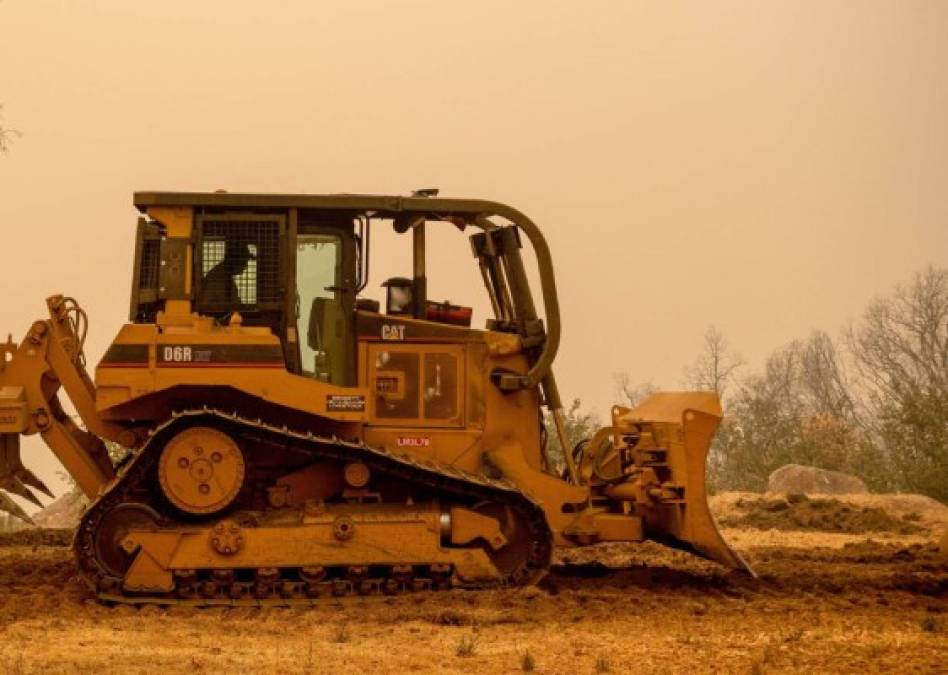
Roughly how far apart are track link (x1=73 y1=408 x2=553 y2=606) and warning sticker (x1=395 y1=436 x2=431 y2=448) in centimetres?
57

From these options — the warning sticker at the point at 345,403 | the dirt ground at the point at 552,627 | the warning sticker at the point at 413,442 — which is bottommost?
the dirt ground at the point at 552,627

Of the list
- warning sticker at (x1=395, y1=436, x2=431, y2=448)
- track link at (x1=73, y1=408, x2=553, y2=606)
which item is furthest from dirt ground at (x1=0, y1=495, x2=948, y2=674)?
warning sticker at (x1=395, y1=436, x2=431, y2=448)

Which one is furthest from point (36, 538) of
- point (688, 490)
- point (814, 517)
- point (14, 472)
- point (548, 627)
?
point (814, 517)

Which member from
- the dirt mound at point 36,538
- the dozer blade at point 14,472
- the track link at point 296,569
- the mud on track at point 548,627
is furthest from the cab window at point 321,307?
the dirt mound at point 36,538

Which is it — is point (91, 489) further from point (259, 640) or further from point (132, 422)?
point (259, 640)

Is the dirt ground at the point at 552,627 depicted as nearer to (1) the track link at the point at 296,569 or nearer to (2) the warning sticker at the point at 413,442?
(1) the track link at the point at 296,569

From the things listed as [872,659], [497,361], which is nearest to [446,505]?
[497,361]

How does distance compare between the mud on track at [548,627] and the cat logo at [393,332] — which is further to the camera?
the cat logo at [393,332]

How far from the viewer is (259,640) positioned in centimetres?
1005

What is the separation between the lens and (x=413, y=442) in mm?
12711

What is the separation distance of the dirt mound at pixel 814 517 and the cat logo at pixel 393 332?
8.13 meters

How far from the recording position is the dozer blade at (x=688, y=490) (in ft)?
41.1

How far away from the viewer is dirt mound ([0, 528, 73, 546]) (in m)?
16.5

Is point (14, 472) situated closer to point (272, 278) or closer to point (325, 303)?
point (272, 278)
